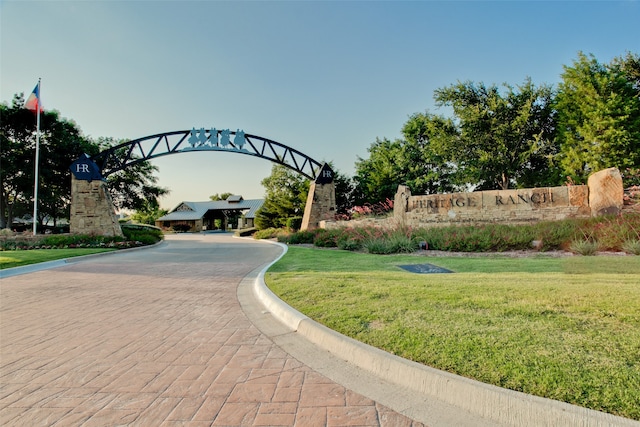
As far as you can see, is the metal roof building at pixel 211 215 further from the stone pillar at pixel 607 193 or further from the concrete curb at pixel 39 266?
the stone pillar at pixel 607 193

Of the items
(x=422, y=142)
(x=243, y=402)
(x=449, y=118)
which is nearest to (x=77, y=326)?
(x=243, y=402)

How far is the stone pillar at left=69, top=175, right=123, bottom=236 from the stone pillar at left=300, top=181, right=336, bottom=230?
40.3 feet

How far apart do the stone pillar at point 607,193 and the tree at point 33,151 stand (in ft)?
104

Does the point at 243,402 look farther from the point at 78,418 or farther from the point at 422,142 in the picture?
the point at 422,142

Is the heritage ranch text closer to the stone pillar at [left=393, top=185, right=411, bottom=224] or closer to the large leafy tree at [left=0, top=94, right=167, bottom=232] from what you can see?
the stone pillar at [left=393, top=185, right=411, bottom=224]

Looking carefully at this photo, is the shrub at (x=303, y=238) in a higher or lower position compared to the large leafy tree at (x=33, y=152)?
lower

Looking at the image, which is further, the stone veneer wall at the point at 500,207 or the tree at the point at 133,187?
the tree at the point at 133,187

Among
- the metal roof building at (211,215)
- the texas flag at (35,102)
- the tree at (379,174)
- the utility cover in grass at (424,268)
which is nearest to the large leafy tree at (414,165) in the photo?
the tree at (379,174)

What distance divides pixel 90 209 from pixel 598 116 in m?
31.6

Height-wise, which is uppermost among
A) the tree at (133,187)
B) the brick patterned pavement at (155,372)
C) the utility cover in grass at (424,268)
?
the tree at (133,187)

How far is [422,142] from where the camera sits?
29.1 meters

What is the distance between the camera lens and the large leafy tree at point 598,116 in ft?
62.1

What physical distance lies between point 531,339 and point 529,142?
81.7 feet

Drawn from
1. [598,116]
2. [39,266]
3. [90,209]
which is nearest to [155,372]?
[39,266]
